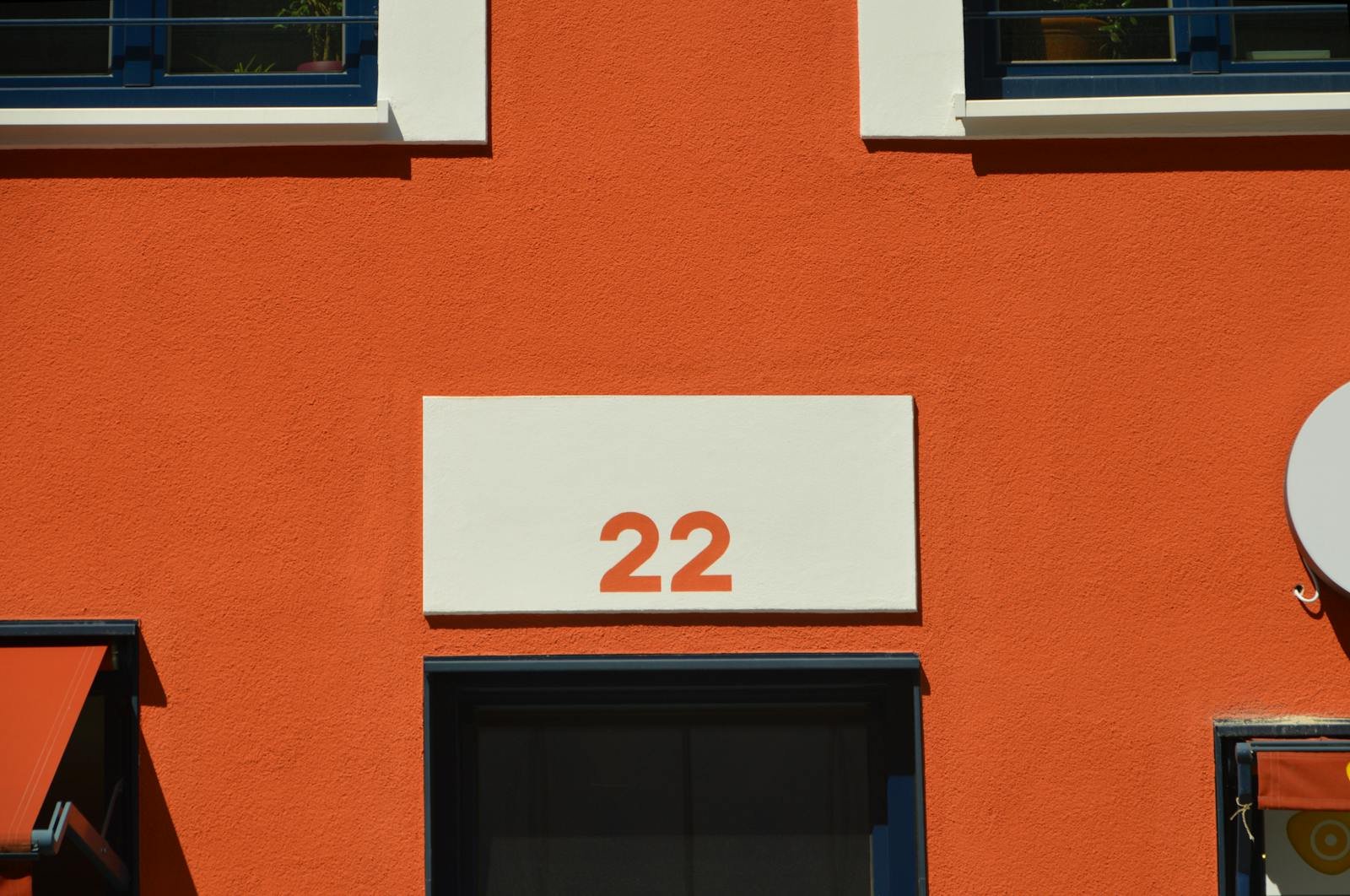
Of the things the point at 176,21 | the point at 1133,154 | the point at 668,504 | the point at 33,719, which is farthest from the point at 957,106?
the point at 33,719

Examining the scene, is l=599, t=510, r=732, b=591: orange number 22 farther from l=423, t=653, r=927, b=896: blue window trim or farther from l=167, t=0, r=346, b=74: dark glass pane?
l=167, t=0, r=346, b=74: dark glass pane

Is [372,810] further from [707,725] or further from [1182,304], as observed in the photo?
[1182,304]

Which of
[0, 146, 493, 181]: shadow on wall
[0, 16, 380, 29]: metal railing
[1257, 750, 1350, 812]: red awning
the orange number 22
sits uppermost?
[0, 16, 380, 29]: metal railing

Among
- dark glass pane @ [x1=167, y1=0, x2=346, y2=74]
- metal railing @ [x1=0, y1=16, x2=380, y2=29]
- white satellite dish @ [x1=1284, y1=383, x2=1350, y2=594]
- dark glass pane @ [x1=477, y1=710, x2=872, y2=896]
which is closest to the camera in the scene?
white satellite dish @ [x1=1284, y1=383, x2=1350, y2=594]

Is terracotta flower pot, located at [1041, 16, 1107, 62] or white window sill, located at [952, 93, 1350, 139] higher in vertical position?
terracotta flower pot, located at [1041, 16, 1107, 62]

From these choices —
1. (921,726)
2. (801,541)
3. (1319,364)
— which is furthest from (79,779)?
(1319,364)

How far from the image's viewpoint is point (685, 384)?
4.57m

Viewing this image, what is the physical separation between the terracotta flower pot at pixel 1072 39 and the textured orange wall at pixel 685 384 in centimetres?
47

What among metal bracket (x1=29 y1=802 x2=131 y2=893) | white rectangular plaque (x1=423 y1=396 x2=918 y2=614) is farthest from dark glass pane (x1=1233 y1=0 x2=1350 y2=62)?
metal bracket (x1=29 y1=802 x2=131 y2=893)

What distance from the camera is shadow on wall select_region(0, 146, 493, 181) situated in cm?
458

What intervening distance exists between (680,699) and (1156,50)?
9.47 ft

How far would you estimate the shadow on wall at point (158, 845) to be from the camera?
14.6 feet

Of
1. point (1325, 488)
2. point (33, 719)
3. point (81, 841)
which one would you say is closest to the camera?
point (81, 841)

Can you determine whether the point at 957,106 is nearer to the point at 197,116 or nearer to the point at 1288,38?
the point at 1288,38
